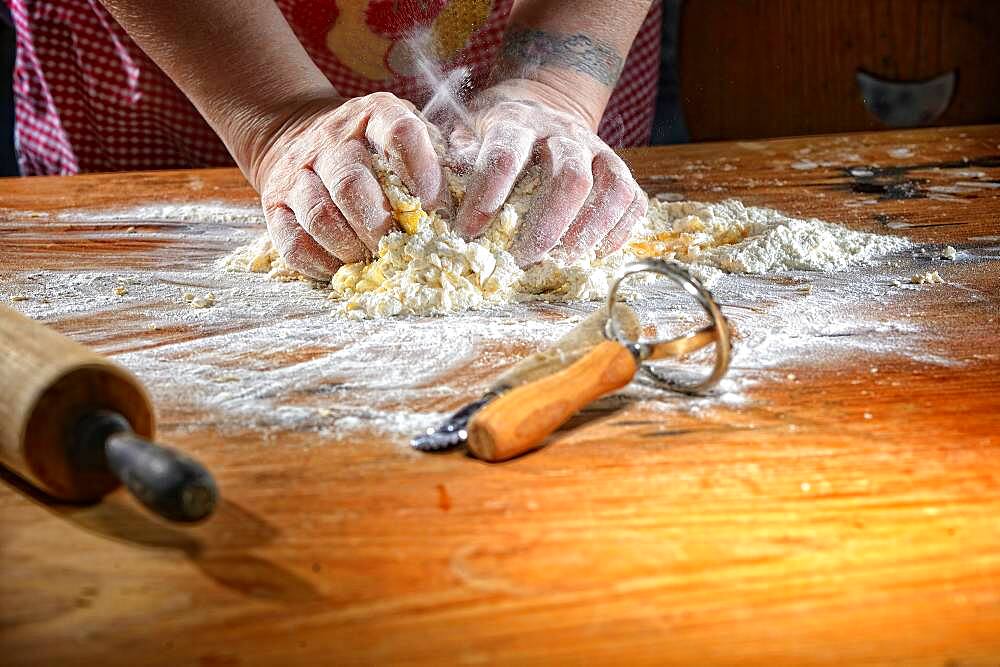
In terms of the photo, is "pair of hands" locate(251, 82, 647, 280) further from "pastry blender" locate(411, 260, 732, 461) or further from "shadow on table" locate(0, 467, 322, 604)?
"shadow on table" locate(0, 467, 322, 604)

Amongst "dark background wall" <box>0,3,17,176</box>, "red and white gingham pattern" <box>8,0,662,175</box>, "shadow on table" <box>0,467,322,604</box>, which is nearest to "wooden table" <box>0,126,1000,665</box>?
"shadow on table" <box>0,467,322,604</box>

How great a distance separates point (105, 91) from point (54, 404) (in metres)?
1.14

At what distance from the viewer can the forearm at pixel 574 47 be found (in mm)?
1287

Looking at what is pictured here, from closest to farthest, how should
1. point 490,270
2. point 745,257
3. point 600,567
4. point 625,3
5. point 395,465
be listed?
point 600,567, point 395,465, point 490,270, point 745,257, point 625,3

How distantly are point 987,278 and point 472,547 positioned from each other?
73 centimetres

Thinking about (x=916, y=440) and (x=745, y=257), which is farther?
(x=745, y=257)

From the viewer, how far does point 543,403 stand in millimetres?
637

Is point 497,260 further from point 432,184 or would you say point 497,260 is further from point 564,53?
point 564,53

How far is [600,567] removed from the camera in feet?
1.71

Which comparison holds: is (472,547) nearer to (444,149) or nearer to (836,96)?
(444,149)

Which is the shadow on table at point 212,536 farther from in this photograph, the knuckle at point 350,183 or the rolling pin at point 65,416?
the knuckle at point 350,183

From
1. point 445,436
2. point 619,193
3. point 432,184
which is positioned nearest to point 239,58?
point 432,184

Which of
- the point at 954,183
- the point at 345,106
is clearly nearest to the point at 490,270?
the point at 345,106

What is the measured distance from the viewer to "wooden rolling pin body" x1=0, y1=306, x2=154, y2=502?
0.55 m
